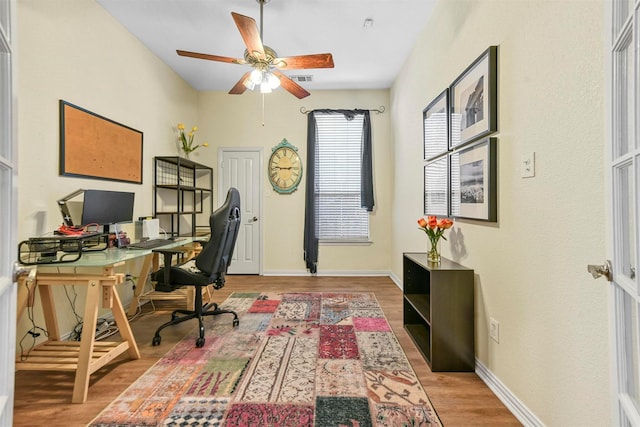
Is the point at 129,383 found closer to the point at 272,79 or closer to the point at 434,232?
the point at 434,232

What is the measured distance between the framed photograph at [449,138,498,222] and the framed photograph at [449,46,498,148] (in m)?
0.09

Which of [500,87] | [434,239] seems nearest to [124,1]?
[500,87]

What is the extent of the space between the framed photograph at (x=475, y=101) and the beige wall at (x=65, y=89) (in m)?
2.83

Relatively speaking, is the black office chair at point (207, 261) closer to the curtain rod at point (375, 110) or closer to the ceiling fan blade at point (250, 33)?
the ceiling fan blade at point (250, 33)

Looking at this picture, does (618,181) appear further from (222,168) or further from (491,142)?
(222,168)

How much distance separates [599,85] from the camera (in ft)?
3.42

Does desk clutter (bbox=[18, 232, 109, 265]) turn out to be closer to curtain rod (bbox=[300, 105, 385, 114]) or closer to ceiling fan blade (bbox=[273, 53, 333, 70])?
ceiling fan blade (bbox=[273, 53, 333, 70])

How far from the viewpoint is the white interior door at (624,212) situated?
690mm

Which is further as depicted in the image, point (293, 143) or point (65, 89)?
point (293, 143)

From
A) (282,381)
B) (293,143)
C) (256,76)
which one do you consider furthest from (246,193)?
(282,381)

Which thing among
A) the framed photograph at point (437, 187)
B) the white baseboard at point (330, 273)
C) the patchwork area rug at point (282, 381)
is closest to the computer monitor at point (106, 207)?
the patchwork area rug at point (282, 381)

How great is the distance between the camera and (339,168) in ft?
15.1

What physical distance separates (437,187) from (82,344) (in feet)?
8.98

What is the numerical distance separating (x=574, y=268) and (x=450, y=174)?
4.17 ft
